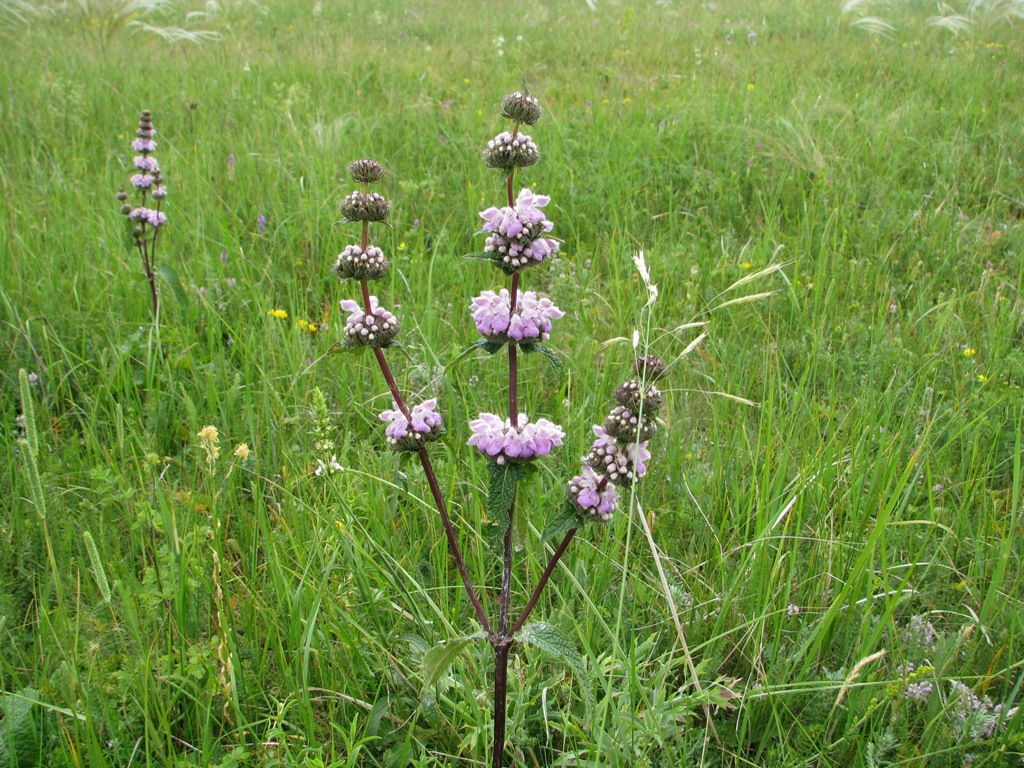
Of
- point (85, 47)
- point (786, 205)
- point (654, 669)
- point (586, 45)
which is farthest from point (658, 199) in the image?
point (85, 47)

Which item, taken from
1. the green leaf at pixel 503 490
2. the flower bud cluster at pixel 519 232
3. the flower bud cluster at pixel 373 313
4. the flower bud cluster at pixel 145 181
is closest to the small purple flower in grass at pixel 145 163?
the flower bud cluster at pixel 145 181

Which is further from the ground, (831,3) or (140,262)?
(831,3)

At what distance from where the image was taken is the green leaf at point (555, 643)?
1.44 m

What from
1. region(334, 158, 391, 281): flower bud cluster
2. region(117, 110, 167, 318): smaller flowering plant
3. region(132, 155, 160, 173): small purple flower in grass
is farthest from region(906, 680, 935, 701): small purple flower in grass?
region(132, 155, 160, 173): small purple flower in grass

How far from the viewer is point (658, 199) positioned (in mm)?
4410

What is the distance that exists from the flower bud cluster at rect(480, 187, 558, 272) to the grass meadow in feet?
0.89

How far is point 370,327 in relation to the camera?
1534 mm

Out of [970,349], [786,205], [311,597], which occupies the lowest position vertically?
[311,597]

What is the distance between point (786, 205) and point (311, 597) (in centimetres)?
360

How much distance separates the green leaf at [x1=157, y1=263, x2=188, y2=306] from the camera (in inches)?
129

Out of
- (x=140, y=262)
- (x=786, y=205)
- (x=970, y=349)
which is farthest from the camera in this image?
(x=786, y=205)

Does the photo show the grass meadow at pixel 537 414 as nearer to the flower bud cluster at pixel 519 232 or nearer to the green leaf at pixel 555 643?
the green leaf at pixel 555 643

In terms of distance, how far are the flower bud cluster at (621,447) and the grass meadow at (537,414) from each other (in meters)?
0.12

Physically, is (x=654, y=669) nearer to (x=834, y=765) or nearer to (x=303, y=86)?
(x=834, y=765)
